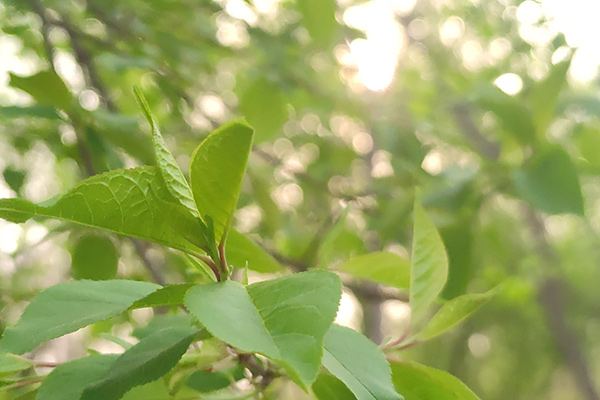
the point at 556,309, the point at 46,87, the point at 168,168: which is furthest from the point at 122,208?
the point at 556,309

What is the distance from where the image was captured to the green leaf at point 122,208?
0.53ft

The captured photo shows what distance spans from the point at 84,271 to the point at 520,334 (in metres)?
2.42

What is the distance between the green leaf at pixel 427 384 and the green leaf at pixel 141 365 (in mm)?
97

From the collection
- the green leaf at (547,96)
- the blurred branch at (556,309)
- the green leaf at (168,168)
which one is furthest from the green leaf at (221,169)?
the blurred branch at (556,309)

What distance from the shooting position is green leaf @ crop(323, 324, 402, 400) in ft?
0.53

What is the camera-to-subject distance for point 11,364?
208 millimetres

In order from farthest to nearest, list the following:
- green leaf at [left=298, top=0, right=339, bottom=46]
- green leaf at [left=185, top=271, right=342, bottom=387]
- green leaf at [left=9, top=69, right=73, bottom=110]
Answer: green leaf at [left=298, top=0, right=339, bottom=46] < green leaf at [left=9, top=69, right=73, bottom=110] < green leaf at [left=185, top=271, right=342, bottom=387]

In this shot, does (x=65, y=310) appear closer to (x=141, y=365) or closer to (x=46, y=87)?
(x=141, y=365)

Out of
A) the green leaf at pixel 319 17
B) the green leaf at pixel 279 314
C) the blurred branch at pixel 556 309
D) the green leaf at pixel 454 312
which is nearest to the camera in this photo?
the green leaf at pixel 279 314

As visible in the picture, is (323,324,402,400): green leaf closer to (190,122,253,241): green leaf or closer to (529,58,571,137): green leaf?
(190,122,253,241): green leaf

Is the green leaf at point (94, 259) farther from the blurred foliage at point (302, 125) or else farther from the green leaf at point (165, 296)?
the green leaf at point (165, 296)

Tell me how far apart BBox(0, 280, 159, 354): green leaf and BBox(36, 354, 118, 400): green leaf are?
0.03m

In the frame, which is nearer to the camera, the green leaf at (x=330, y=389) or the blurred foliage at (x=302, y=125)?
the green leaf at (x=330, y=389)

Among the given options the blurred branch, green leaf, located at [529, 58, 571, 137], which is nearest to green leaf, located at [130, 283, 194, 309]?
green leaf, located at [529, 58, 571, 137]
